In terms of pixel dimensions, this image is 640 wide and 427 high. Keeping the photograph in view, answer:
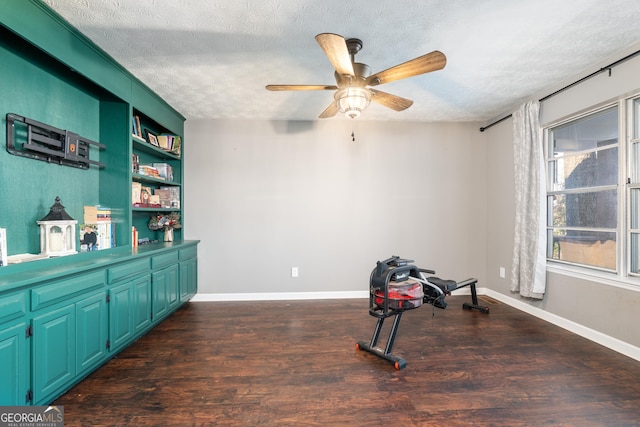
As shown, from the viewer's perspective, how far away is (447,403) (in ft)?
5.79

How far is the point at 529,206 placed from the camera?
316 centimetres

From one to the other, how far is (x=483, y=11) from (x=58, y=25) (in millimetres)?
2857

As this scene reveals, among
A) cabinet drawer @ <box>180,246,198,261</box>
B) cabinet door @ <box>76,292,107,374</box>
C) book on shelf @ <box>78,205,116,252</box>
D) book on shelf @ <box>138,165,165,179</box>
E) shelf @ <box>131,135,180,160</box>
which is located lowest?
cabinet door @ <box>76,292,107,374</box>

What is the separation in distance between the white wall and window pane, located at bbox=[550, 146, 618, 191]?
1.03 metres

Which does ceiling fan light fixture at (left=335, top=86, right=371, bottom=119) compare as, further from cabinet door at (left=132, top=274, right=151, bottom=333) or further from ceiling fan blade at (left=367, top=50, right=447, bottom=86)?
cabinet door at (left=132, top=274, right=151, bottom=333)

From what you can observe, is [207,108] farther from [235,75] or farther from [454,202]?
[454,202]

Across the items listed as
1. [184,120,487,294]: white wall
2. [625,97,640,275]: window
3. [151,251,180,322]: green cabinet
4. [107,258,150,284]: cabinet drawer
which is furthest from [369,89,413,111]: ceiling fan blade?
[151,251,180,322]: green cabinet

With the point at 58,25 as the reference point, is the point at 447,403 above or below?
below

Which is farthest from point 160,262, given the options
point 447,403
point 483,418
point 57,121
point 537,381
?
point 537,381

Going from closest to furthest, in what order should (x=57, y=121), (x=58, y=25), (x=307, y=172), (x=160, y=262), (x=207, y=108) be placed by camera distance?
(x=58, y=25) < (x=57, y=121) < (x=160, y=262) < (x=207, y=108) < (x=307, y=172)

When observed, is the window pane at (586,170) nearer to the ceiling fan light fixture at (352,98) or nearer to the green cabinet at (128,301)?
the ceiling fan light fixture at (352,98)

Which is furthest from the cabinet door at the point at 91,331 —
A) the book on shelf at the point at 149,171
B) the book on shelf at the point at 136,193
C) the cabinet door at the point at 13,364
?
the book on shelf at the point at 149,171

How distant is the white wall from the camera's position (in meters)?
3.84

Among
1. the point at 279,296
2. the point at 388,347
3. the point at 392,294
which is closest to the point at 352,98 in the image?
the point at 392,294
